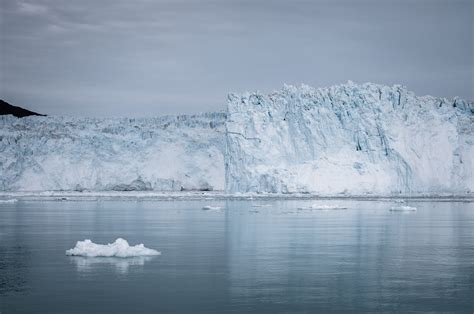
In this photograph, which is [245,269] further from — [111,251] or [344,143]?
[344,143]

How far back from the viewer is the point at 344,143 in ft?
115

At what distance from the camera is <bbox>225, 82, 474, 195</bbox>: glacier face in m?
34.3

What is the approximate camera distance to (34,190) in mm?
39969

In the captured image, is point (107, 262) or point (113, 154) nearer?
point (107, 262)

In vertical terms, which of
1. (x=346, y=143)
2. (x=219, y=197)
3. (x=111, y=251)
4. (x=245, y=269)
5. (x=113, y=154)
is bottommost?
(x=245, y=269)

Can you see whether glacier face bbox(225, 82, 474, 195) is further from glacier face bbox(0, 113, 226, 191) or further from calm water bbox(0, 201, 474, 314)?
calm water bbox(0, 201, 474, 314)

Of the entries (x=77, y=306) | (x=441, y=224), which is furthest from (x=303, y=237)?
(x=77, y=306)

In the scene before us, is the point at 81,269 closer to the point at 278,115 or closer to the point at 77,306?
the point at 77,306

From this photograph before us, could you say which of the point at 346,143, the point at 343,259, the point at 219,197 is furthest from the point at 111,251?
the point at 346,143

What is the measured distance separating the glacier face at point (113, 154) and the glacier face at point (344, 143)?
286 inches

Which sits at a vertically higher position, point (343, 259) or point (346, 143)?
point (346, 143)

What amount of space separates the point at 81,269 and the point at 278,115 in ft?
86.0

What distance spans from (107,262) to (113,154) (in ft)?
101

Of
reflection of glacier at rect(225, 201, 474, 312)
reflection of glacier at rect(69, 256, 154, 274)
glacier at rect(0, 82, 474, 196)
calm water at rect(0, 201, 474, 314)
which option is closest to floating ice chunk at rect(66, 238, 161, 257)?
reflection of glacier at rect(69, 256, 154, 274)
